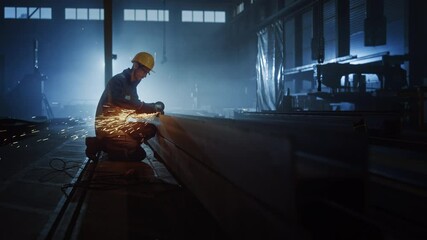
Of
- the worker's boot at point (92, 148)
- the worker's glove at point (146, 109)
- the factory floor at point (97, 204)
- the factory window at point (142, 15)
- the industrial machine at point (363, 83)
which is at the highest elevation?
the factory window at point (142, 15)

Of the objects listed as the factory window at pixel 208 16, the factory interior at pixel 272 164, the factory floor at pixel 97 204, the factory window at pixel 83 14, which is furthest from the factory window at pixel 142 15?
the factory floor at pixel 97 204

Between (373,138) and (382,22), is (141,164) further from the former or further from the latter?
(382,22)

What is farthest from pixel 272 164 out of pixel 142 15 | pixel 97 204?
pixel 142 15

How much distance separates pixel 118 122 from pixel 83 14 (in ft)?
84.7

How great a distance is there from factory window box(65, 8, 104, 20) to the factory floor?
25485 millimetres

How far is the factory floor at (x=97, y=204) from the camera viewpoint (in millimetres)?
2717

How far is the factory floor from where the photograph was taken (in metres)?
2.72

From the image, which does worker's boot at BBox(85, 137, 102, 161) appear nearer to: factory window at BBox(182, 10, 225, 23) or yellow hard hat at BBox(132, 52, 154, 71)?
yellow hard hat at BBox(132, 52, 154, 71)

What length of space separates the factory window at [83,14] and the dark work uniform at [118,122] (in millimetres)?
25048

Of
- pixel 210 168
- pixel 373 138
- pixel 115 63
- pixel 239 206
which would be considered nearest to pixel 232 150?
pixel 239 206

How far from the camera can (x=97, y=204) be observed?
3.42 m

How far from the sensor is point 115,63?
29172 mm

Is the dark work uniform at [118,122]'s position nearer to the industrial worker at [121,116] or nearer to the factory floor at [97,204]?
the industrial worker at [121,116]

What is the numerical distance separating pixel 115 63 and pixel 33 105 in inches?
389
